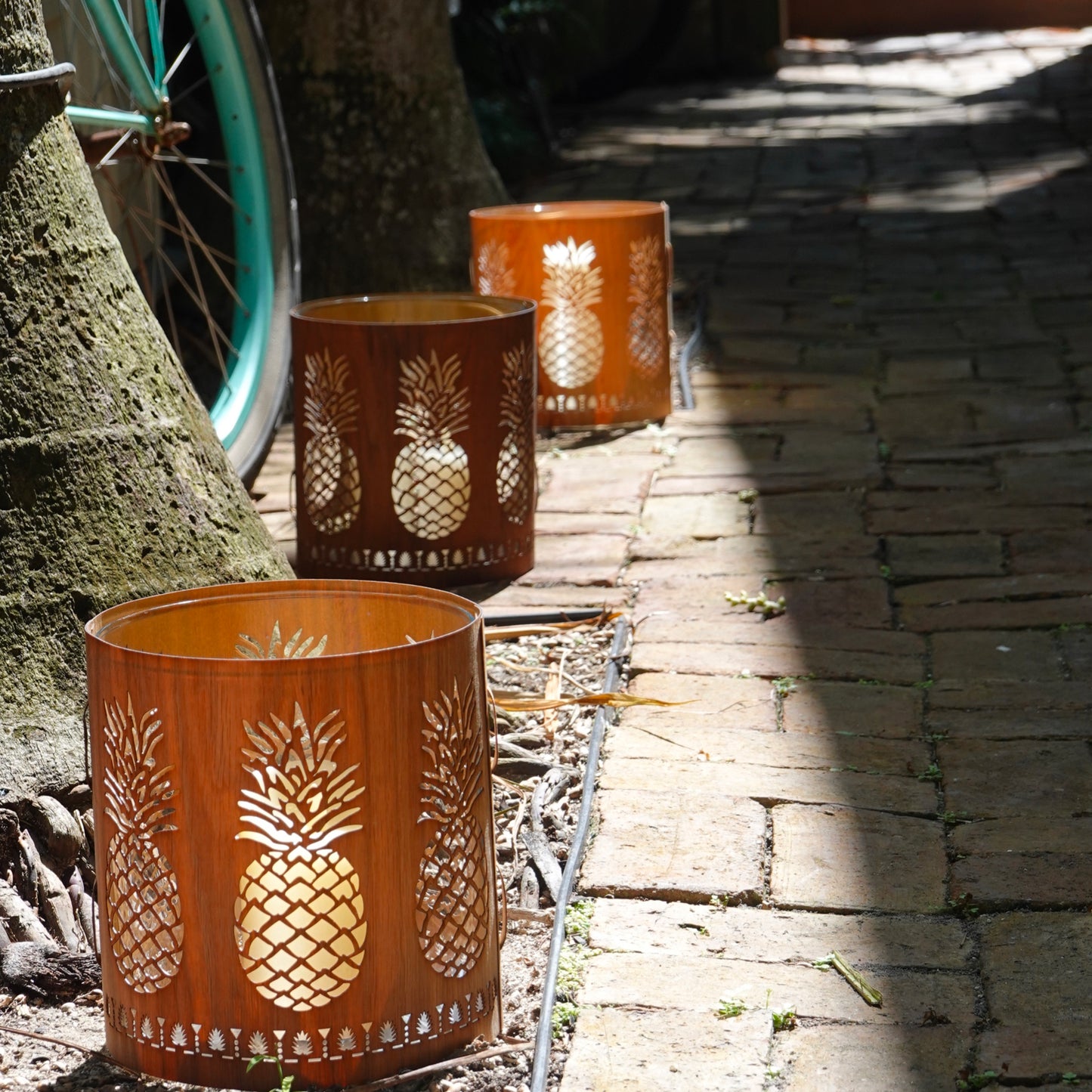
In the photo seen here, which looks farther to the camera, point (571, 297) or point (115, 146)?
point (571, 297)

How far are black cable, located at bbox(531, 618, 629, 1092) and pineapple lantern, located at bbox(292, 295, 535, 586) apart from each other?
430mm

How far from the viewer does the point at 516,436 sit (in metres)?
3.44

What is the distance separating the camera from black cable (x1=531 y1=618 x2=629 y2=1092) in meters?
1.86

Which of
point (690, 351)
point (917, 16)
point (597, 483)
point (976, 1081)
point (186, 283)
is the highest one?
point (917, 16)

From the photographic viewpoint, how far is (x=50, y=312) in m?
2.29

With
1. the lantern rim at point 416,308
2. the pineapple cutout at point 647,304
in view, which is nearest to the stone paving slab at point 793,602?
the lantern rim at point 416,308

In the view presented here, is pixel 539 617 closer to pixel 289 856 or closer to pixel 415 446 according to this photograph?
pixel 415 446

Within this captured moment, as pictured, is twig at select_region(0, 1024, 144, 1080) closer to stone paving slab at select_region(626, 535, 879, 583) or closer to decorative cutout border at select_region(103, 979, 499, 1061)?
decorative cutout border at select_region(103, 979, 499, 1061)

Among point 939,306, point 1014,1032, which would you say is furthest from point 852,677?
point 939,306

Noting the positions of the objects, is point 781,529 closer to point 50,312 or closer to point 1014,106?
point 50,312

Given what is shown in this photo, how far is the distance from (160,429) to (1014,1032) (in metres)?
1.40

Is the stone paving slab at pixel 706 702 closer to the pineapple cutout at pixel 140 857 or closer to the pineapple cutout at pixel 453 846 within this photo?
the pineapple cutout at pixel 453 846

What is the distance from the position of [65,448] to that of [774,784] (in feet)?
3.79

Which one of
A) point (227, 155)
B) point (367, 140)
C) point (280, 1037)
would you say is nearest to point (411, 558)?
point (227, 155)
